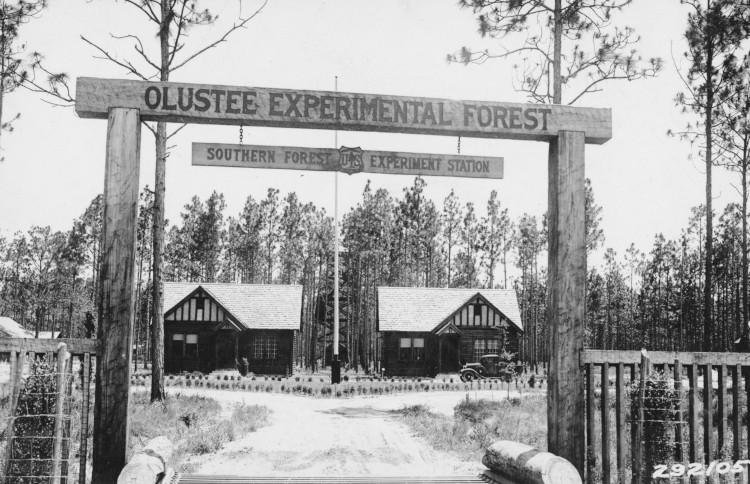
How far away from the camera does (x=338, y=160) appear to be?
719 cm

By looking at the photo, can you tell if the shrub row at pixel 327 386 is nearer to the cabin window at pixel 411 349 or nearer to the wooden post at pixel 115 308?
the cabin window at pixel 411 349

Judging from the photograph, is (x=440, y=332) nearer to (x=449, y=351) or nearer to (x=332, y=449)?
(x=449, y=351)

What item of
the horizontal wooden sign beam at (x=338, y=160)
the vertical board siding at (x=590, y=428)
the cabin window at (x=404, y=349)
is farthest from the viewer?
the cabin window at (x=404, y=349)

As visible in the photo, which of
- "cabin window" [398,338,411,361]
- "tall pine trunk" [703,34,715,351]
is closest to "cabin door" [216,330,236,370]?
"cabin window" [398,338,411,361]

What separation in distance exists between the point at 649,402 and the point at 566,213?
2022mm

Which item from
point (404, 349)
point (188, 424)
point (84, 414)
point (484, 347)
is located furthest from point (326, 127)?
point (484, 347)

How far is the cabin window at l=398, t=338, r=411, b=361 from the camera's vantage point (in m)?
40.2

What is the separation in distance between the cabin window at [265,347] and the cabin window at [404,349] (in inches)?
296

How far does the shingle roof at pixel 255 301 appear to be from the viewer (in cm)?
3962

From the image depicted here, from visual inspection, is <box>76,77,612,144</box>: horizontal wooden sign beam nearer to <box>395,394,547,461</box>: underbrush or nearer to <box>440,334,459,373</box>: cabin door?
<box>395,394,547,461</box>: underbrush

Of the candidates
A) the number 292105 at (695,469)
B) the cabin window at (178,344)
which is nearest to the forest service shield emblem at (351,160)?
the number 292105 at (695,469)

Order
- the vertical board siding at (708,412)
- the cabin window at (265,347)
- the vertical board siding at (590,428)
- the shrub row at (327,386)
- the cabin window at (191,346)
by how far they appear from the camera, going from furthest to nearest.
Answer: the cabin window at (265,347), the cabin window at (191,346), the shrub row at (327,386), the vertical board siding at (590,428), the vertical board siding at (708,412)

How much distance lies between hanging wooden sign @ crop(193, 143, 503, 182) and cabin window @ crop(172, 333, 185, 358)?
34.3m

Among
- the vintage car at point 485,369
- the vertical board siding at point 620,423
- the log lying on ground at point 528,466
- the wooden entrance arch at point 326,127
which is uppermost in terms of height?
the wooden entrance arch at point 326,127
